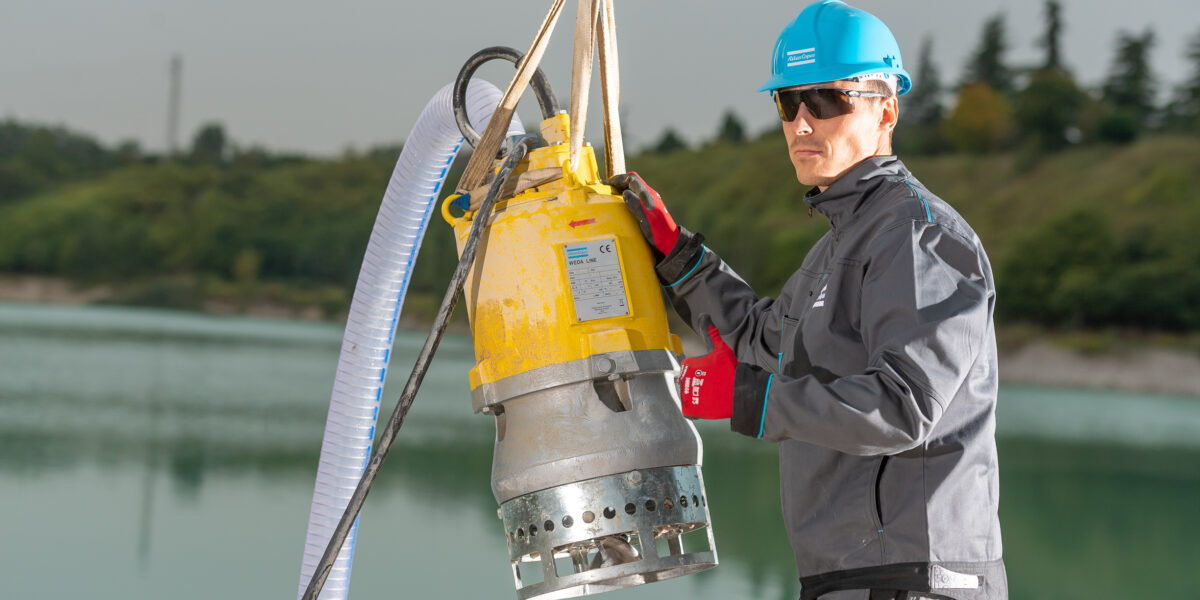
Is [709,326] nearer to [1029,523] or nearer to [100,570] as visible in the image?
[100,570]

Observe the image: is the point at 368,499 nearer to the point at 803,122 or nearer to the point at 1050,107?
the point at 803,122

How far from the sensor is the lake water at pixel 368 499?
6395 mm

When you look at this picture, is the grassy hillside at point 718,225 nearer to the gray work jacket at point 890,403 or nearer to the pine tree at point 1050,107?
the pine tree at point 1050,107

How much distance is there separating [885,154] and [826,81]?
0.15 metres

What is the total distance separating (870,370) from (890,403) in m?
0.06

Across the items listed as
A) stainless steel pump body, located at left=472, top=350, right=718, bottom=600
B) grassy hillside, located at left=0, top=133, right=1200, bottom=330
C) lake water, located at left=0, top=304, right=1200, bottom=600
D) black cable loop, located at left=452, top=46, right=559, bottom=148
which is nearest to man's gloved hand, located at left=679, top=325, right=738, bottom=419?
stainless steel pump body, located at left=472, top=350, right=718, bottom=600

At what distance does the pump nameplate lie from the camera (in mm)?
1655

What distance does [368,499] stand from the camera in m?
8.37

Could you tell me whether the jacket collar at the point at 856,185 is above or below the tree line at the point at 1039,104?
below

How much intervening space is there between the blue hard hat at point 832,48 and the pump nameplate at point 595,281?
1.23ft

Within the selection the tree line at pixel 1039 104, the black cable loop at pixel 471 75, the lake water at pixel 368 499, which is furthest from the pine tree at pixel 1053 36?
the black cable loop at pixel 471 75

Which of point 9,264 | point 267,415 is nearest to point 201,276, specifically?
point 9,264

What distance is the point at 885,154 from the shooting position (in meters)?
1.65

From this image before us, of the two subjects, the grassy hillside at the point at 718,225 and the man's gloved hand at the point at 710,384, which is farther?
the grassy hillside at the point at 718,225
